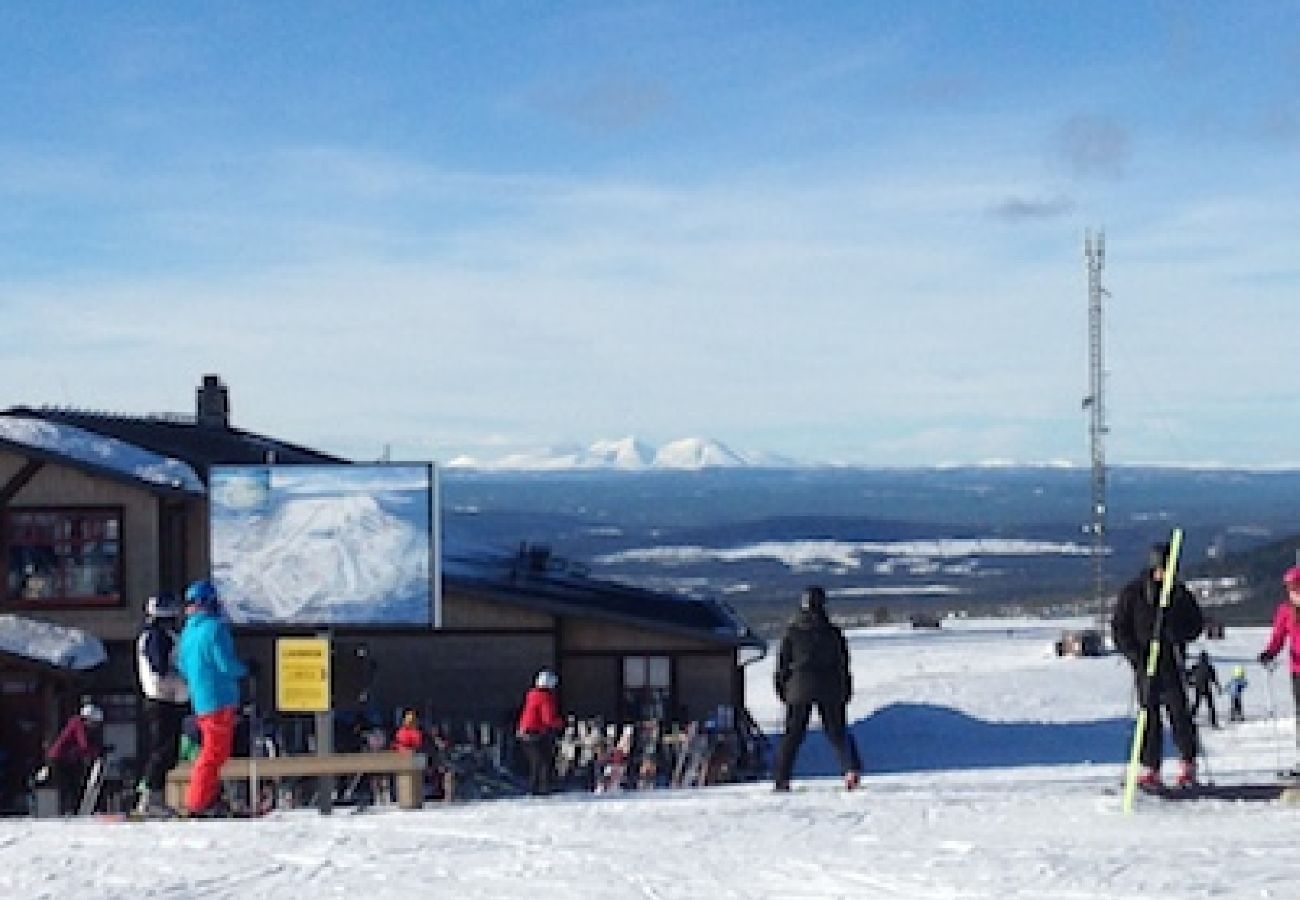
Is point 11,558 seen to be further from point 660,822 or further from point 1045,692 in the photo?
point 1045,692

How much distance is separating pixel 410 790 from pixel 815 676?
2824 mm

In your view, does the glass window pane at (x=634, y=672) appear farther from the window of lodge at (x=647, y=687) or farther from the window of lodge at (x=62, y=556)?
the window of lodge at (x=62, y=556)

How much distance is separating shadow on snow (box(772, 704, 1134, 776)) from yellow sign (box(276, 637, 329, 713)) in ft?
41.3

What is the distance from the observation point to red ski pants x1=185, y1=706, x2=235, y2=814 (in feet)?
44.4

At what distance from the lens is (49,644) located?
2595cm

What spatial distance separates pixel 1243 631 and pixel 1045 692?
13.0 meters

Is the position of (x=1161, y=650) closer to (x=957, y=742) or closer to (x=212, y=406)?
(x=957, y=742)

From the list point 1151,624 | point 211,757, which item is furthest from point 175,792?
point 1151,624

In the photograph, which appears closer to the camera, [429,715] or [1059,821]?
[1059,821]

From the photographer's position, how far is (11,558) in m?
26.9

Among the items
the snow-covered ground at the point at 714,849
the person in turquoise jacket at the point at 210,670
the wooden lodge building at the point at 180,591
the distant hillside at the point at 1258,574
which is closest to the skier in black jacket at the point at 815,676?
the snow-covered ground at the point at 714,849

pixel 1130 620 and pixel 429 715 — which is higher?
pixel 1130 620

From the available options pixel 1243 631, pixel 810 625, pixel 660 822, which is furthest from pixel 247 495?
pixel 1243 631

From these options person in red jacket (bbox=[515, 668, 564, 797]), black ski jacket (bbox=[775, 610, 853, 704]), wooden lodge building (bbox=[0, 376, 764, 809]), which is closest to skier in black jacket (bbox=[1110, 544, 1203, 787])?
black ski jacket (bbox=[775, 610, 853, 704])
